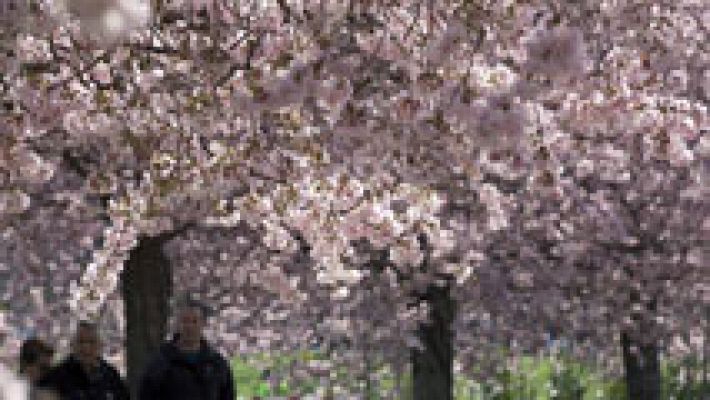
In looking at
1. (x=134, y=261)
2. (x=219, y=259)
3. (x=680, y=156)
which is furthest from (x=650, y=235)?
(x=680, y=156)

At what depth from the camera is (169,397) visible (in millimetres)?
11055

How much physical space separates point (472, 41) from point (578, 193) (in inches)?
377

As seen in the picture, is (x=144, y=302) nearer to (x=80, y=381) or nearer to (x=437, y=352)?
(x=80, y=381)

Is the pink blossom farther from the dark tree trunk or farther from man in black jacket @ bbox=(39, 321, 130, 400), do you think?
the dark tree trunk

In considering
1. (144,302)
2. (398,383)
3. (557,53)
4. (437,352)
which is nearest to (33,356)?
(557,53)

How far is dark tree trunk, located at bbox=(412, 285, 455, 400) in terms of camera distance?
774 inches

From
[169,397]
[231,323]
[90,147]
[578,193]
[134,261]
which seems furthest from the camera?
[231,323]

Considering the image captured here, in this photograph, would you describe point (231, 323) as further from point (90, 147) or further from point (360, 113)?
point (360, 113)

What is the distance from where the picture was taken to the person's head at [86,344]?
33.2ft

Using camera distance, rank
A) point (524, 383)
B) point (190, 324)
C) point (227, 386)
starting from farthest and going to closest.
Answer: point (524, 383)
point (227, 386)
point (190, 324)

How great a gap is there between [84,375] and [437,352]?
10.1 meters

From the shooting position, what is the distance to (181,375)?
11.0 m

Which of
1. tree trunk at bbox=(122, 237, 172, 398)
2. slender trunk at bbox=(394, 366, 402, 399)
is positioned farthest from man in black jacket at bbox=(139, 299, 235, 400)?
slender trunk at bbox=(394, 366, 402, 399)

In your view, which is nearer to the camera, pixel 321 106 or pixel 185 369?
pixel 321 106
